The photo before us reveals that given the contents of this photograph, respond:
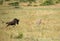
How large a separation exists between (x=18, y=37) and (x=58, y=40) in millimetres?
1682

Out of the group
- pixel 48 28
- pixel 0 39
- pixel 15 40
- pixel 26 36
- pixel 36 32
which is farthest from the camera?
pixel 48 28

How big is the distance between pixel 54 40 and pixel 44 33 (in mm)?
1591

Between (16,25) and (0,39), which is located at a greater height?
(0,39)

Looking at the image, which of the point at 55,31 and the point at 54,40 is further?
the point at 55,31

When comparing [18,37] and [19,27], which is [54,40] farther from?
[19,27]

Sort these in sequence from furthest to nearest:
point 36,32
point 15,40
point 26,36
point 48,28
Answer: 1. point 48,28
2. point 36,32
3. point 26,36
4. point 15,40

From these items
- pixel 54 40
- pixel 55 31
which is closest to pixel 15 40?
pixel 54 40

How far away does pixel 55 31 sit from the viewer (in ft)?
43.1

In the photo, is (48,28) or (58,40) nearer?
(58,40)

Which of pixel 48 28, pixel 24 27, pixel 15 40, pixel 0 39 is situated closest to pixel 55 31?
pixel 48 28

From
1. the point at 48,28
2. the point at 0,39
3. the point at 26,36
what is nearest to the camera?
the point at 0,39

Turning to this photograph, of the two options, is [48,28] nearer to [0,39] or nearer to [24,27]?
[24,27]

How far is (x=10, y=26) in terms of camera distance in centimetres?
1438

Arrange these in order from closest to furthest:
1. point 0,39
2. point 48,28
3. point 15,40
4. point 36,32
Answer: point 0,39 < point 15,40 < point 36,32 < point 48,28
